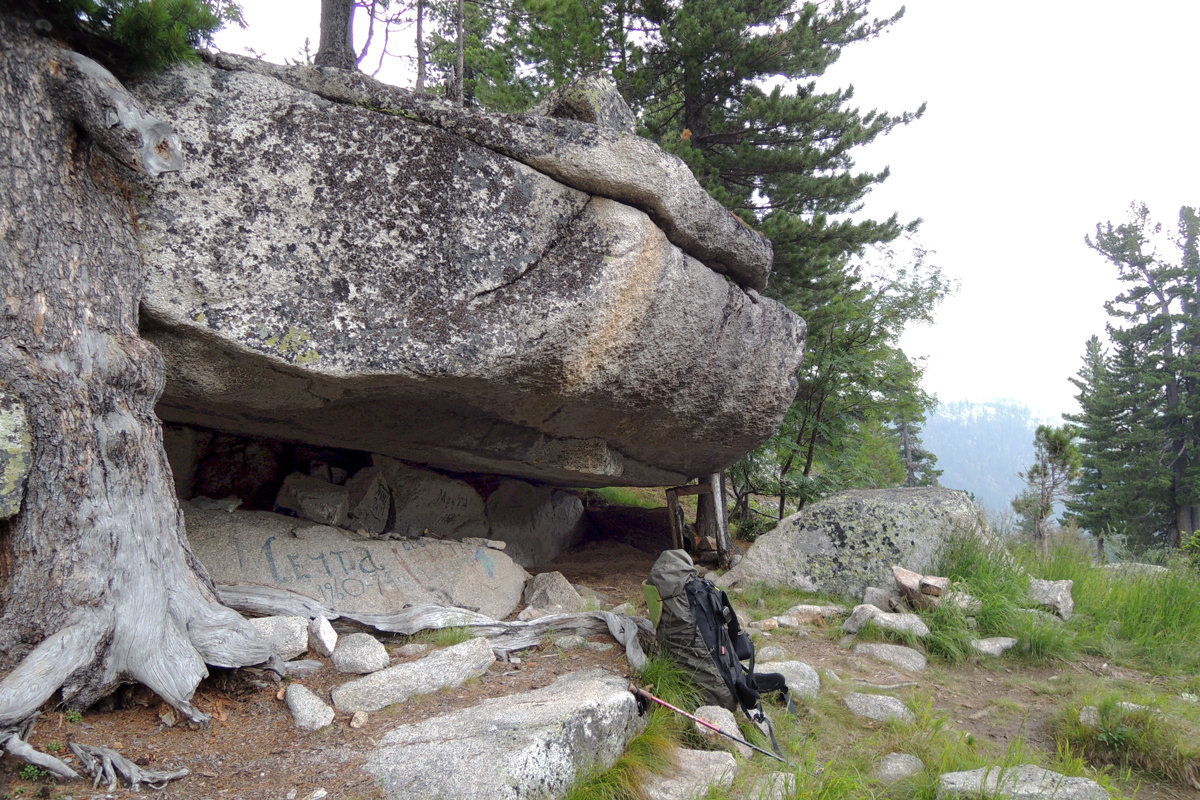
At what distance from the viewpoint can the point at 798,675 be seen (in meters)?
4.26

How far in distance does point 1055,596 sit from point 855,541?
1644mm

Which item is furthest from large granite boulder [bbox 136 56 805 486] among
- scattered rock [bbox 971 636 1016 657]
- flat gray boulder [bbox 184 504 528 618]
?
scattered rock [bbox 971 636 1016 657]

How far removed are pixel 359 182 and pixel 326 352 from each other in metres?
1.16

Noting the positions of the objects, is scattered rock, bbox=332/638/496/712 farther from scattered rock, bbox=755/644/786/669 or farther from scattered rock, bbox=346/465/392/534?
scattered rock, bbox=346/465/392/534

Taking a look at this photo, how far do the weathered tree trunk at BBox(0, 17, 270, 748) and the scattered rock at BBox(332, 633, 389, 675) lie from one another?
51 cm

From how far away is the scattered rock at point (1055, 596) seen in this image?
5484 millimetres

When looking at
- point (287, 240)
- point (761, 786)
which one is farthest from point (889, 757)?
point (287, 240)

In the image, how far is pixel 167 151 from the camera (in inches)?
151

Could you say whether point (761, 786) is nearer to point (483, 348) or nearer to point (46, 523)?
point (483, 348)

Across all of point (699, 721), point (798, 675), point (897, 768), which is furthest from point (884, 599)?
point (699, 721)

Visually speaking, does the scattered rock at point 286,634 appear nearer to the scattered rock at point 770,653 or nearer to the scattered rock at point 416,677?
the scattered rock at point 416,677

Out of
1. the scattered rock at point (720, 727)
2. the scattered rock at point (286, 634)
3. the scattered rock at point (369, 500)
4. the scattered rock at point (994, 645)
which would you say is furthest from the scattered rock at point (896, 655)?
the scattered rock at point (369, 500)

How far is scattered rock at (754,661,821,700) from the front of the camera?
4090 millimetres

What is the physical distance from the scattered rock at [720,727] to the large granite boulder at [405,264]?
96.9 inches
